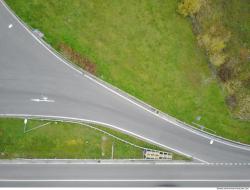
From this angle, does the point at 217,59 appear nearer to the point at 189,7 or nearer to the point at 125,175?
the point at 189,7

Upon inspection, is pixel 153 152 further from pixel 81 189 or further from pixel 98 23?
pixel 98 23

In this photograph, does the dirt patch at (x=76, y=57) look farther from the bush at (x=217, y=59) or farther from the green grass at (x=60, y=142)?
the bush at (x=217, y=59)

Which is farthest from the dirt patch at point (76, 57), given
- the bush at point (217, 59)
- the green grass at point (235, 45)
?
the bush at point (217, 59)

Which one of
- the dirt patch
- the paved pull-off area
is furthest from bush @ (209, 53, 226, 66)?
the dirt patch

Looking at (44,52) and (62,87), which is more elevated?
(44,52)

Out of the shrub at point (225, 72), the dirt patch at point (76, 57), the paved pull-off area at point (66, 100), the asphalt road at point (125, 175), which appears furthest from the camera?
the shrub at point (225, 72)

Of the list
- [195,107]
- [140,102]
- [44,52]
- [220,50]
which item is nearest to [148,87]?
[140,102]
